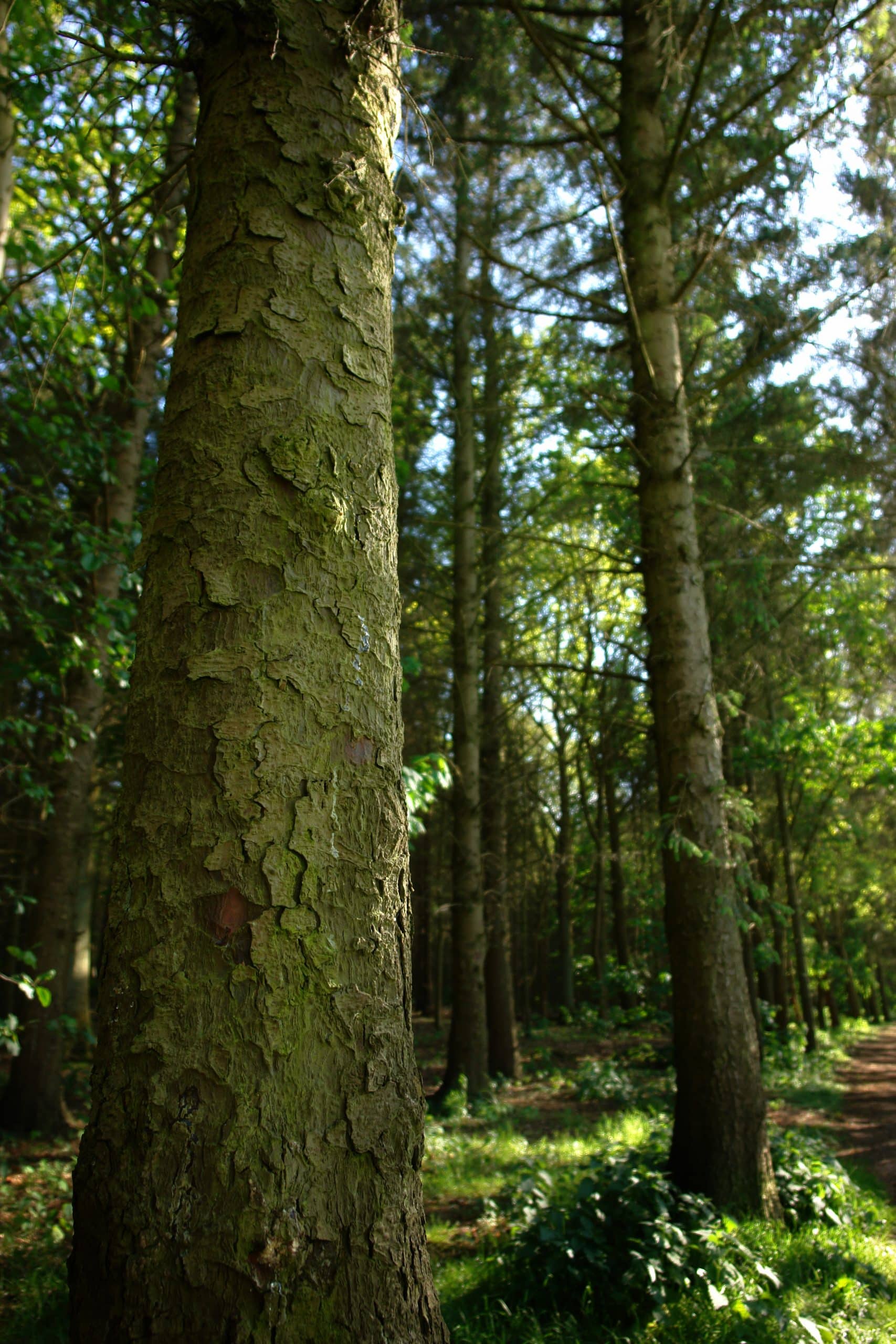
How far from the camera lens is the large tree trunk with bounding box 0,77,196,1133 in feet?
23.2

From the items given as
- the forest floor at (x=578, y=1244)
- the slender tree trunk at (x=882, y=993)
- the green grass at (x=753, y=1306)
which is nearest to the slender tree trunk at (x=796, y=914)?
the forest floor at (x=578, y=1244)

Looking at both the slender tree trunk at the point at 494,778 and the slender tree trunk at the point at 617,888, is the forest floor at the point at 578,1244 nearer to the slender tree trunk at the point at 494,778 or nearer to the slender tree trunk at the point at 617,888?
the slender tree trunk at the point at 494,778

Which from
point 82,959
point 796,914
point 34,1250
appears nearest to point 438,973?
point 796,914

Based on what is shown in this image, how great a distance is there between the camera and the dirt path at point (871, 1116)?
24.7 ft

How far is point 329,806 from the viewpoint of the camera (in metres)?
1.25

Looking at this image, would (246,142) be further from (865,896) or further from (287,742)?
(865,896)

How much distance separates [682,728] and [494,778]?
21.1 feet

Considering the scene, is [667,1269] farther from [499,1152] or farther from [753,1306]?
[499,1152]

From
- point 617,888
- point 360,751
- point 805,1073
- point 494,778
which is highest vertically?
point 494,778

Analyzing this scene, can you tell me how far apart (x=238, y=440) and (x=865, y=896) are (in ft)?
100

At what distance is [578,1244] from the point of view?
12.8 feet

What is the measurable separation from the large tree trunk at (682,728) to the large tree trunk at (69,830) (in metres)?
3.96

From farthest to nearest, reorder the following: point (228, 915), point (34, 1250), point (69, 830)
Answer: point (69, 830)
point (34, 1250)
point (228, 915)

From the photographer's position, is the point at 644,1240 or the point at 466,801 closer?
the point at 644,1240
